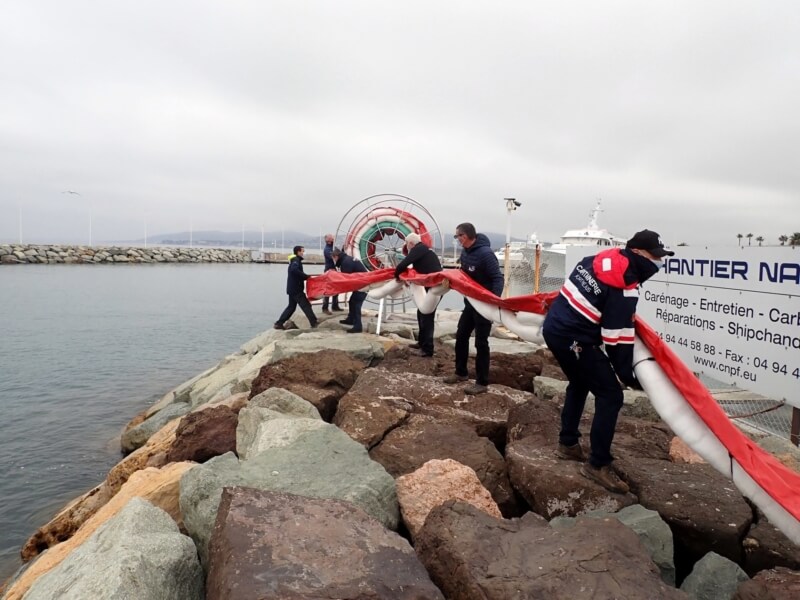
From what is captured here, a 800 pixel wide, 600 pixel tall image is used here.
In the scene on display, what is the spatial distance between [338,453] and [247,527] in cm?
149

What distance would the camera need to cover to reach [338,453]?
171 inches

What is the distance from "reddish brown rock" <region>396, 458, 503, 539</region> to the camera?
154 inches

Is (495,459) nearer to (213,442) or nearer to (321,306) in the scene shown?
(213,442)

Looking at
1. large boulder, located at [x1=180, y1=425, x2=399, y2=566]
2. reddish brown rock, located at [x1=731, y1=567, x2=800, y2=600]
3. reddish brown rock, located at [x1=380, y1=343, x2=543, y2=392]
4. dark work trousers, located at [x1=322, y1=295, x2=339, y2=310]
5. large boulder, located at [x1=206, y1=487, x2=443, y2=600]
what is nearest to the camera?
large boulder, located at [x1=206, y1=487, x2=443, y2=600]

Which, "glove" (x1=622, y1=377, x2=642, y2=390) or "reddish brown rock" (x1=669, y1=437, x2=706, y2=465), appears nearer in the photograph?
"glove" (x1=622, y1=377, x2=642, y2=390)

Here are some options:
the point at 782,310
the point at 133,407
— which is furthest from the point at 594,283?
the point at 133,407

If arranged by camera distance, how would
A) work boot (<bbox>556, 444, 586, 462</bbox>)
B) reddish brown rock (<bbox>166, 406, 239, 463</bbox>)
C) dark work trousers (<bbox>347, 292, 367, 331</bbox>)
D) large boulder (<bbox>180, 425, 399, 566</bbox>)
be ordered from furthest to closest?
dark work trousers (<bbox>347, 292, 367, 331</bbox>), reddish brown rock (<bbox>166, 406, 239, 463</bbox>), work boot (<bbox>556, 444, 586, 462</bbox>), large boulder (<bbox>180, 425, 399, 566</bbox>)

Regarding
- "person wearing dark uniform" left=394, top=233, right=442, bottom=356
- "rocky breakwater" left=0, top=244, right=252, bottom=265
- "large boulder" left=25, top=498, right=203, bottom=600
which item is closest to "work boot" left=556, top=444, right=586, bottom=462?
"large boulder" left=25, top=498, right=203, bottom=600

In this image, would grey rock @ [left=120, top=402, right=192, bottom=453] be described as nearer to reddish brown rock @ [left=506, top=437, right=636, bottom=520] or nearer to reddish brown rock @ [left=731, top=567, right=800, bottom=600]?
reddish brown rock @ [left=506, top=437, right=636, bottom=520]

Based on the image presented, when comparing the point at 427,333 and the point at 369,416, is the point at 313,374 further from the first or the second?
the point at 427,333

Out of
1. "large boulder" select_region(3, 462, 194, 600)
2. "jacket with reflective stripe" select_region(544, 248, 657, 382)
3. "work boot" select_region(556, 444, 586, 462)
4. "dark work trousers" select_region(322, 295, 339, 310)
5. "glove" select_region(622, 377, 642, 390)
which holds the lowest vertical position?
"large boulder" select_region(3, 462, 194, 600)

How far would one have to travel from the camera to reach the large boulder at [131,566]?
2.72 m

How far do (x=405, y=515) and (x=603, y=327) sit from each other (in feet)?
6.37

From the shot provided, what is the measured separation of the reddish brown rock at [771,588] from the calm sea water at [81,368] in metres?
6.67
